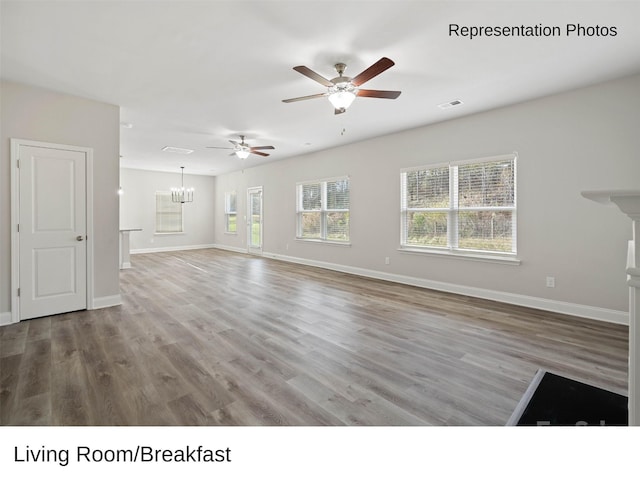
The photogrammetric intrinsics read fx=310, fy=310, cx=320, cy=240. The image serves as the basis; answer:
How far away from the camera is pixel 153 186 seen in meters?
9.84

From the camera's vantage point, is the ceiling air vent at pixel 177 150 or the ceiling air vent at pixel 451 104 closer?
the ceiling air vent at pixel 451 104

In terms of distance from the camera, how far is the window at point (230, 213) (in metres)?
10.4

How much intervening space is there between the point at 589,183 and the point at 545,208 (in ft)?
1.63

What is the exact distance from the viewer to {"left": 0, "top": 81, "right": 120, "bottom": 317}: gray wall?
3.44 metres

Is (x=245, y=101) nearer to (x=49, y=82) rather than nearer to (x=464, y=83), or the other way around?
(x=49, y=82)

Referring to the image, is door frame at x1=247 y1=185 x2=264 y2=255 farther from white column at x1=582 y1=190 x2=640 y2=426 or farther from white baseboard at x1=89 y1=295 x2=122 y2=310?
white column at x1=582 y1=190 x2=640 y2=426

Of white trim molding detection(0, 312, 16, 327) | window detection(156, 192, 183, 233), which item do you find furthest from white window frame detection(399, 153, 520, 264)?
window detection(156, 192, 183, 233)

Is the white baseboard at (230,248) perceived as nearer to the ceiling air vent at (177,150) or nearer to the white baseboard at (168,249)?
the white baseboard at (168,249)

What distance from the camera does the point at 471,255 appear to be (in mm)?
4609

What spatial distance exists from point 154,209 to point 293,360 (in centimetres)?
913

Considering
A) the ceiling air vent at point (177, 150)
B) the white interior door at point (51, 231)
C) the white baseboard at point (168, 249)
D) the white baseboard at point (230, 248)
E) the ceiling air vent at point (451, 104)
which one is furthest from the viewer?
the white baseboard at point (230, 248)

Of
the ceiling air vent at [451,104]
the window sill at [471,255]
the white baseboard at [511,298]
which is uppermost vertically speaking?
the ceiling air vent at [451,104]

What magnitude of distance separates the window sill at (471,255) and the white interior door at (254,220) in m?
5.11

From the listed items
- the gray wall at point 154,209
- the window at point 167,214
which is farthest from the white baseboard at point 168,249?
the window at point 167,214
